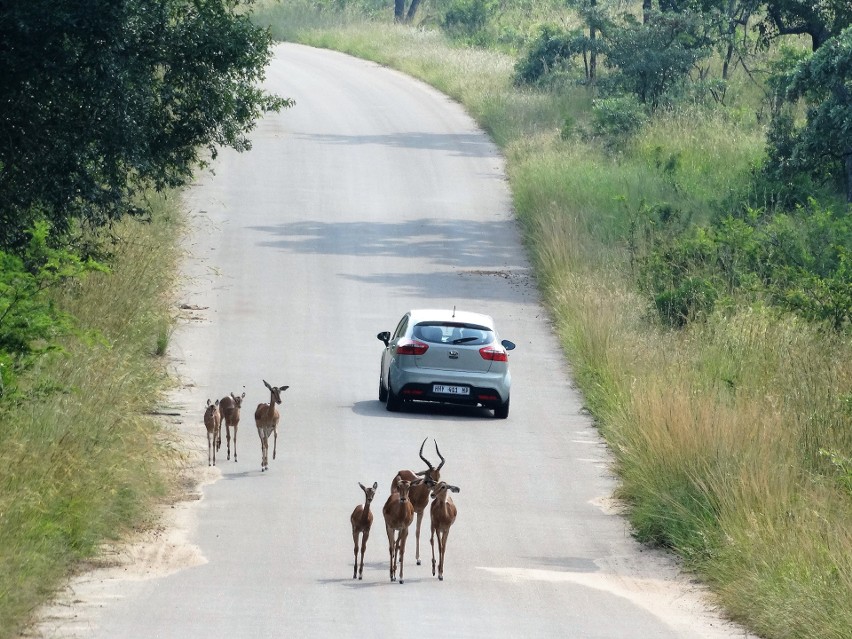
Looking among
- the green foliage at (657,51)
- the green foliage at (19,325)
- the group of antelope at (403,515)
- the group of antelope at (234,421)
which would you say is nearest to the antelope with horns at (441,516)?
the group of antelope at (403,515)

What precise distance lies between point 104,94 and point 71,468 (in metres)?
7.09

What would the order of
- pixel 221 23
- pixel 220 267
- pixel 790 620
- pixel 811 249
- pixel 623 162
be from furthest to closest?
1. pixel 623 162
2. pixel 220 267
3. pixel 811 249
4. pixel 221 23
5. pixel 790 620

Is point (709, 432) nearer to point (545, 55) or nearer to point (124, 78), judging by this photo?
point (124, 78)

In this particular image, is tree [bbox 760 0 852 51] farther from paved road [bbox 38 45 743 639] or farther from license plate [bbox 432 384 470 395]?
license plate [bbox 432 384 470 395]

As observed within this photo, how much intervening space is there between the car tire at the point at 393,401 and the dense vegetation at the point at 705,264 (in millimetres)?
2695

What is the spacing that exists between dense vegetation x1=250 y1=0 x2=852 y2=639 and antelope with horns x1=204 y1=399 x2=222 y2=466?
4.51 metres

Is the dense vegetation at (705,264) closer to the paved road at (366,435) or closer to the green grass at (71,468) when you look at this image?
the paved road at (366,435)

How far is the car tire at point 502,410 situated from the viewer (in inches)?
840

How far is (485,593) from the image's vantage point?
498 inches

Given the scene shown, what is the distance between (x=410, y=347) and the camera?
2120 cm

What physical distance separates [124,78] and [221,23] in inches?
74.3

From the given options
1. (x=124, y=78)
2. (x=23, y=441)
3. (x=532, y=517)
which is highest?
(x=124, y=78)

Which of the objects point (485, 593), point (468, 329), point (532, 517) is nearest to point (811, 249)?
point (468, 329)

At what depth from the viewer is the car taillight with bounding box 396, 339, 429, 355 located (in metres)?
21.1
